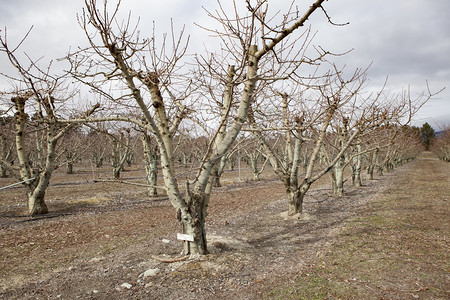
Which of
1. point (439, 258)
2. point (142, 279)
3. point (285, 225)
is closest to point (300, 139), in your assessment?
point (285, 225)

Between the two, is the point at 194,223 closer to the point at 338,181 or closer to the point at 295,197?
the point at 295,197

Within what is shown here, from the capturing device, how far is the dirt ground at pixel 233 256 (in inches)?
154

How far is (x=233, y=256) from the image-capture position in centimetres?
500

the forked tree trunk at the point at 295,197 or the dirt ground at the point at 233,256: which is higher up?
the forked tree trunk at the point at 295,197

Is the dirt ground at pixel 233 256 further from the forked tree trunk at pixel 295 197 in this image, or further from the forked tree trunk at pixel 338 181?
the forked tree trunk at pixel 338 181

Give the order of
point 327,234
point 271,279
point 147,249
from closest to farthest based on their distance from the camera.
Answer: point 271,279
point 147,249
point 327,234

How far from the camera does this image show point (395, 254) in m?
5.03

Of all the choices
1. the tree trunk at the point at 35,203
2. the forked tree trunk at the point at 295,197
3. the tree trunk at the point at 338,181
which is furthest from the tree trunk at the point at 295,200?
the tree trunk at the point at 35,203

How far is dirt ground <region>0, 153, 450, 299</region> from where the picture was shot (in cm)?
390

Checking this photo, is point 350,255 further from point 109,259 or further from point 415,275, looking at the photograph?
point 109,259

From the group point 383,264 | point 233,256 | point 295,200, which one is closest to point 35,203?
point 233,256

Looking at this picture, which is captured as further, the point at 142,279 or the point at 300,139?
the point at 300,139

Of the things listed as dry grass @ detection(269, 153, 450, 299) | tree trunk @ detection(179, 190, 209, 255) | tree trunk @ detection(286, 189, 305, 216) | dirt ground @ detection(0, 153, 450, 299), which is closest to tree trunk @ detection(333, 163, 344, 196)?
dirt ground @ detection(0, 153, 450, 299)

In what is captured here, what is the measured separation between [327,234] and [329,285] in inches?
111
